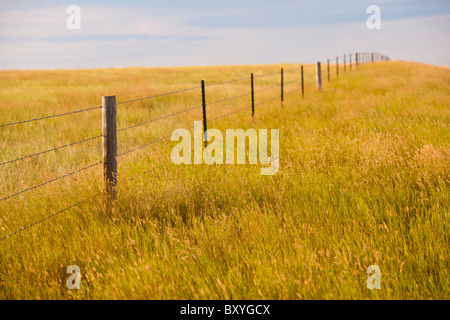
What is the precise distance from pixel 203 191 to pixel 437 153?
3382 mm

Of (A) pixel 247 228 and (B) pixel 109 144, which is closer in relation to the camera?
(A) pixel 247 228

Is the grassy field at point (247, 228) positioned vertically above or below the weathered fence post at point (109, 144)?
below

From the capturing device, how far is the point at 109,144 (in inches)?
197

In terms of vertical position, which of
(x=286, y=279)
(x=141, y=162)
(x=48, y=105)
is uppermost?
(x=48, y=105)

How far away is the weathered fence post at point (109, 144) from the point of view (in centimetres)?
494

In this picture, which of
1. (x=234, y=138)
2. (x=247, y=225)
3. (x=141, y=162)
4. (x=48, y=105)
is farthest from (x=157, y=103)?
(x=247, y=225)

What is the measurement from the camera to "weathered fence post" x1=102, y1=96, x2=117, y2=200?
4.94 metres

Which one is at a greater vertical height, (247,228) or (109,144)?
(109,144)

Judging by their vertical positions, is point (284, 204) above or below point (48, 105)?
below

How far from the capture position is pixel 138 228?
4234 millimetres

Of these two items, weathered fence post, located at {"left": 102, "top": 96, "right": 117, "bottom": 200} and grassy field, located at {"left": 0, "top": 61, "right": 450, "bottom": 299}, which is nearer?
grassy field, located at {"left": 0, "top": 61, "right": 450, "bottom": 299}

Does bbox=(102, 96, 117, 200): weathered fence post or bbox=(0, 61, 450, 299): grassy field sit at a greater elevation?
bbox=(102, 96, 117, 200): weathered fence post

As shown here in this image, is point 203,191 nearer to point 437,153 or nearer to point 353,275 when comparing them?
point 353,275

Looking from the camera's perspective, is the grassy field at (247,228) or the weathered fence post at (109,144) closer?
the grassy field at (247,228)
